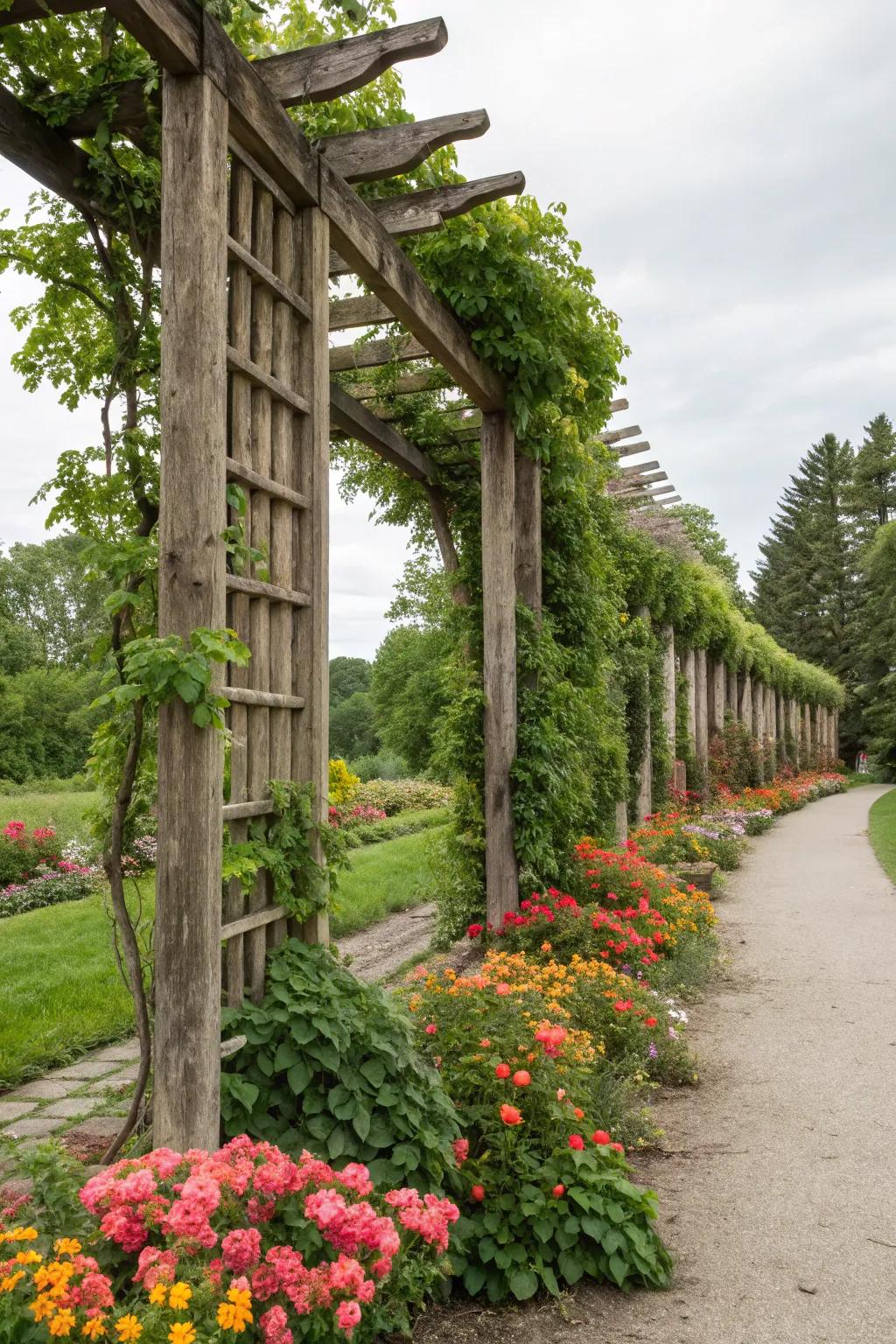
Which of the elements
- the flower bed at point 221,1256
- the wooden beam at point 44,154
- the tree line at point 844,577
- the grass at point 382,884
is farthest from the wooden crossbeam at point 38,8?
the tree line at point 844,577

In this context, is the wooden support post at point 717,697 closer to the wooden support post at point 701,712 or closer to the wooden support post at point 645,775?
the wooden support post at point 701,712

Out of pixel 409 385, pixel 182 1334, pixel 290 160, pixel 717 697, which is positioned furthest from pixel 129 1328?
pixel 717 697

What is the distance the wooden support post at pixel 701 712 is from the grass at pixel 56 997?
10.0 metres

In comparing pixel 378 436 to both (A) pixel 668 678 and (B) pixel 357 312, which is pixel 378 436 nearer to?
(B) pixel 357 312

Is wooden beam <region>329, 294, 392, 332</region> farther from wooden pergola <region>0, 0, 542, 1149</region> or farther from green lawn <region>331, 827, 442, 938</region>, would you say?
green lawn <region>331, 827, 442, 938</region>

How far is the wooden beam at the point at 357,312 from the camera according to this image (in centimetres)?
539

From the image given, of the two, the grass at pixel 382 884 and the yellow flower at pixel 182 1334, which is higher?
the yellow flower at pixel 182 1334

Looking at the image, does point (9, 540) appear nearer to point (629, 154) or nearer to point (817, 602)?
point (817, 602)

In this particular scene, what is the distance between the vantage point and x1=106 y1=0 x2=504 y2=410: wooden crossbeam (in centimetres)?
261

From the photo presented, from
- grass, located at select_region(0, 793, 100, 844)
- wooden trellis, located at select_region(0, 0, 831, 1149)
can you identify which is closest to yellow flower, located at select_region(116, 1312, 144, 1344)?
wooden trellis, located at select_region(0, 0, 831, 1149)

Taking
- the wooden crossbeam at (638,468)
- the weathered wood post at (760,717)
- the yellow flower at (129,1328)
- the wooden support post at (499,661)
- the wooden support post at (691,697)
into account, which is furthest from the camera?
the weathered wood post at (760,717)

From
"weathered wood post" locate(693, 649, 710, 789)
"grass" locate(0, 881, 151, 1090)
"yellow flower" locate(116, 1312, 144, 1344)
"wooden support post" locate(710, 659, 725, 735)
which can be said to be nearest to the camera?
"yellow flower" locate(116, 1312, 144, 1344)

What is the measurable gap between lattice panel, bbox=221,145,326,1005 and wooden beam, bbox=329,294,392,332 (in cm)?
182

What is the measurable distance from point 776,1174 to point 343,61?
4.06 m
